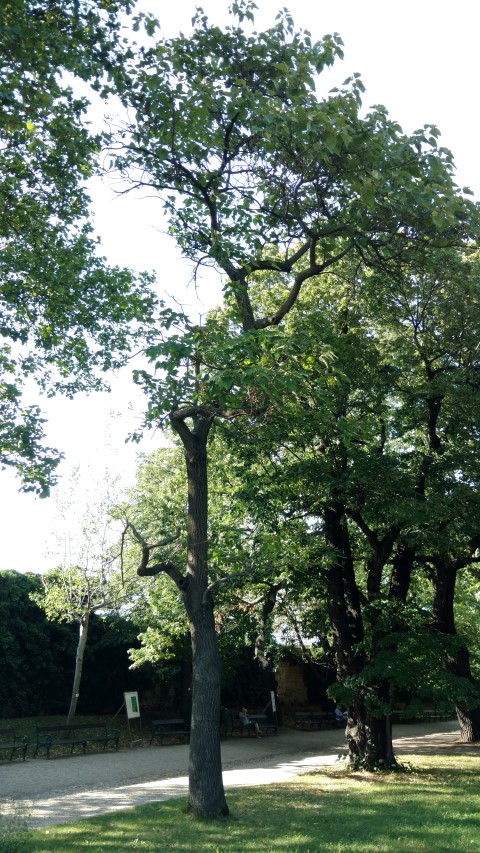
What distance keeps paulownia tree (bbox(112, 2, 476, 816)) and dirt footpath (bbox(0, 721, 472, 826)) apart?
283 cm

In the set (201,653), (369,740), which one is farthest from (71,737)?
(201,653)

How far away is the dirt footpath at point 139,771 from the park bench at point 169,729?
19.4 inches

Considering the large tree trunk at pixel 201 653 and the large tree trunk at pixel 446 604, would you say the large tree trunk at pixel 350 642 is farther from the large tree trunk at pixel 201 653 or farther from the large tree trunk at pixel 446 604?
the large tree trunk at pixel 201 653

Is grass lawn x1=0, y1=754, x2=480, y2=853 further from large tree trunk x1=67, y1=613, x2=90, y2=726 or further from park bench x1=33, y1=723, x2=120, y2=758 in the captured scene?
large tree trunk x1=67, y1=613, x2=90, y2=726

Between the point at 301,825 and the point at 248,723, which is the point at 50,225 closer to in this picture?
the point at 301,825

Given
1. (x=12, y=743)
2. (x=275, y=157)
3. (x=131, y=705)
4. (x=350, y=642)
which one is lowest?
(x=12, y=743)

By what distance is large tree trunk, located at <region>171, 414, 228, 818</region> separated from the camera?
10094mm

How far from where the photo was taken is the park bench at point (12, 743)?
1709 centimetres

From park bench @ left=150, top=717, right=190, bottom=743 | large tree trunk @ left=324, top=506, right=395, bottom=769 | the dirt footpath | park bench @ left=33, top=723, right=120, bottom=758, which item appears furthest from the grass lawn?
park bench @ left=150, top=717, right=190, bottom=743

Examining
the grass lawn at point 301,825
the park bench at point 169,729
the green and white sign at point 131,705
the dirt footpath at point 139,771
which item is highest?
the green and white sign at point 131,705

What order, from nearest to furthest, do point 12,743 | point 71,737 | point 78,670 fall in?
point 12,743, point 71,737, point 78,670

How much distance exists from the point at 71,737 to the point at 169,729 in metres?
3.87

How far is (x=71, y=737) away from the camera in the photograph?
20828 millimetres

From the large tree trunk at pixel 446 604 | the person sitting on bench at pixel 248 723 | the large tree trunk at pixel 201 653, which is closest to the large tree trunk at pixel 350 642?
the large tree trunk at pixel 446 604
